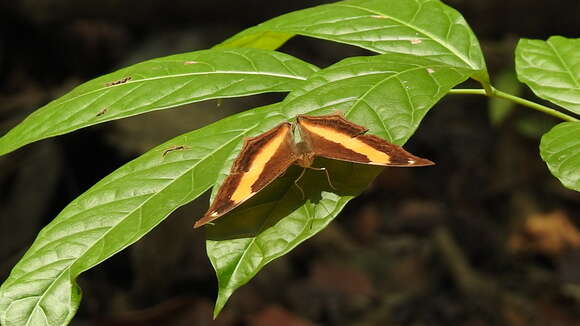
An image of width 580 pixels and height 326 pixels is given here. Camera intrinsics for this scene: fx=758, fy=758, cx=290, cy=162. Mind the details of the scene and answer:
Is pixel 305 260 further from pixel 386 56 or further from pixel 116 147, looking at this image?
pixel 386 56

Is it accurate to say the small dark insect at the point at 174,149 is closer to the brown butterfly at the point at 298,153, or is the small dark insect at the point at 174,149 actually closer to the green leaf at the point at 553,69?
the brown butterfly at the point at 298,153

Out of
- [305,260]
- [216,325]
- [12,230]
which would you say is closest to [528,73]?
[216,325]

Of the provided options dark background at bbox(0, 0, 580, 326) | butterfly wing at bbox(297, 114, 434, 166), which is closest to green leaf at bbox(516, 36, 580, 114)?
butterfly wing at bbox(297, 114, 434, 166)

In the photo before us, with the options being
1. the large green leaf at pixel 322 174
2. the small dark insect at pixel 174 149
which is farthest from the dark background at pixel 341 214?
the large green leaf at pixel 322 174

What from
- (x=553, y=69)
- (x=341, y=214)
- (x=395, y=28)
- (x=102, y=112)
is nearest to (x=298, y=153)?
(x=102, y=112)

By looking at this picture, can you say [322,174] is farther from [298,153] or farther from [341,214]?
[341,214]

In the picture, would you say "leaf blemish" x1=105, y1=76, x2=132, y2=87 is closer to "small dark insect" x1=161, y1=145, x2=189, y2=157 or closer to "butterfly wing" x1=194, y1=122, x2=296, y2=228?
"small dark insect" x1=161, y1=145, x2=189, y2=157

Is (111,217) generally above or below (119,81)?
below
